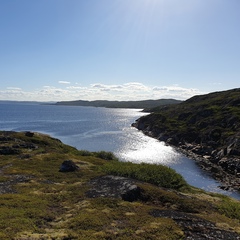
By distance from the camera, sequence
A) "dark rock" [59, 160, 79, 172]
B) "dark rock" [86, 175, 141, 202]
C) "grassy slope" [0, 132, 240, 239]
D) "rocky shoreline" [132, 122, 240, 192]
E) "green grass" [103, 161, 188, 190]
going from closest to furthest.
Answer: "grassy slope" [0, 132, 240, 239], "dark rock" [86, 175, 141, 202], "green grass" [103, 161, 188, 190], "dark rock" [59, 160, 79, 172], "rocky shoreline" [132, 122, 240, 192]

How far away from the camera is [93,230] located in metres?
23.2

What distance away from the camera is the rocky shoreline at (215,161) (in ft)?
271

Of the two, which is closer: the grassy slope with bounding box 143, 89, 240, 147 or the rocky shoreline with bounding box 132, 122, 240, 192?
the rocky shoreline with bounding box 132, 122, 240, 192

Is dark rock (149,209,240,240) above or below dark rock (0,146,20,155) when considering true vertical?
above

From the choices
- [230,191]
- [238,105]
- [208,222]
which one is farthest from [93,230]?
[238,105]

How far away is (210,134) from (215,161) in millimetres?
30641

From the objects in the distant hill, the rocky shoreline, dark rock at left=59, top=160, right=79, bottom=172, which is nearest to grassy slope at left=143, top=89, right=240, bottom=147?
the distant hill

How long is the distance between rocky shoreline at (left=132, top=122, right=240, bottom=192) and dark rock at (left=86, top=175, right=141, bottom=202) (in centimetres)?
4754

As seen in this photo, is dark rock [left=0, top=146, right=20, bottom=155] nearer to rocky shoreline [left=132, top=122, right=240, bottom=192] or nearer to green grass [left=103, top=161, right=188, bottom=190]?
green grass [left=103, top=161, right=188, bottom=190]

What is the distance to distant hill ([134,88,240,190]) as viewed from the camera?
101500 millimetres

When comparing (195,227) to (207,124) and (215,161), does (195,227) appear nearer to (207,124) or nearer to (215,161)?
(215,161)

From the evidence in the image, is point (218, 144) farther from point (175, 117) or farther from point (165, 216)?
point (165, 216)

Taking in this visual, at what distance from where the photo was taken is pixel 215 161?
10919 centimetres

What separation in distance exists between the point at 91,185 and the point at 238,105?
160496 mm
